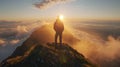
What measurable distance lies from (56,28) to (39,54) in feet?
39.5

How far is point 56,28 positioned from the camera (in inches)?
3201

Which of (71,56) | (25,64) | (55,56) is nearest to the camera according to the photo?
(25,64)

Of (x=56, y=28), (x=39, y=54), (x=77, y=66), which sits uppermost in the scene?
(x=56, y=28)

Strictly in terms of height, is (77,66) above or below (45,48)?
below

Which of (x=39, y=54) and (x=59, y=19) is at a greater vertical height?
(x=59, y=19)

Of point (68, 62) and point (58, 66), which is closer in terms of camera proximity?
point (58, 66)

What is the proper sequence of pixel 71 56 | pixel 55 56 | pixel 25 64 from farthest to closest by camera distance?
pixel 71 56, pixel 55 56, pixel 25 64

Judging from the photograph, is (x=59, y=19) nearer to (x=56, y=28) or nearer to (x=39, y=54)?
(x=56, y=28)

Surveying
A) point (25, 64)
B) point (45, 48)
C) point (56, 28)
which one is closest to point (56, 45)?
point (45, 48)

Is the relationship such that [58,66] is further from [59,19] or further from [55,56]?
[59,19]

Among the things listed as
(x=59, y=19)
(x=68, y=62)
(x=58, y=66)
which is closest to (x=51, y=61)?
(x=58, y=66)

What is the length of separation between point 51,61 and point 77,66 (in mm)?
12066

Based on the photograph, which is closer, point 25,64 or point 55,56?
point 25,64

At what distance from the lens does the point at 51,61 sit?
260 ft
